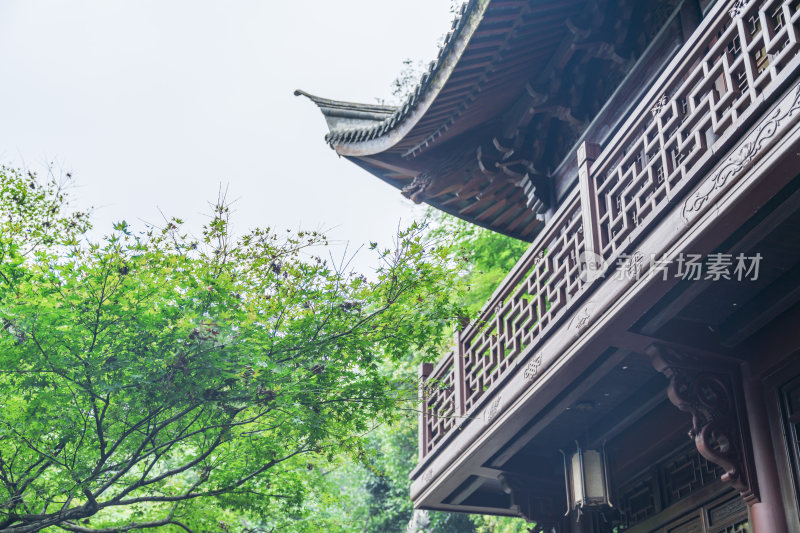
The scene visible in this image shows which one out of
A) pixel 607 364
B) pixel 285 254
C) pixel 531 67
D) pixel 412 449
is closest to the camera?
pixel 607 364

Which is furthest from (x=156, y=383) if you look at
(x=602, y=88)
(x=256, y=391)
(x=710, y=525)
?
(x=602, y=88)

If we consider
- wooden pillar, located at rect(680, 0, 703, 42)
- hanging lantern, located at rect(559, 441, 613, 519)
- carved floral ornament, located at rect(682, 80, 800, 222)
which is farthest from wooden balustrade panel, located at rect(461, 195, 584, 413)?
wooden pillar, located at rect(680, 0, 703, 42)

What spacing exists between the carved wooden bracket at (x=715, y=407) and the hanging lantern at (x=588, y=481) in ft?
5.01

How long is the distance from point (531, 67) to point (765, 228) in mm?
3814

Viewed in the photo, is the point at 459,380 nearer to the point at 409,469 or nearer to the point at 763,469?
the point at 763,469

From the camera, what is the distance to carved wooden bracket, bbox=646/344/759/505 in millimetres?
4539

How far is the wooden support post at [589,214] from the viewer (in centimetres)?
480

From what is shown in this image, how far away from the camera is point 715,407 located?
4684 millimetres

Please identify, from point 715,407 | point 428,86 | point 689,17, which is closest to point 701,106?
point 715,407

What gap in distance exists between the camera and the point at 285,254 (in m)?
6.57

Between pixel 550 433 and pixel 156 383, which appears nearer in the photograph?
pixel 156 383

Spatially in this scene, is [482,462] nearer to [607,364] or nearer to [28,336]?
[607,364]

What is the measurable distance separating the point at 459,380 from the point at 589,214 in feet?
7.49

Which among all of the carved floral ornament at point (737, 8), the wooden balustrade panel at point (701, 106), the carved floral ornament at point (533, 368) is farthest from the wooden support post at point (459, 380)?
the carved floral ornament at point (737, 8)
